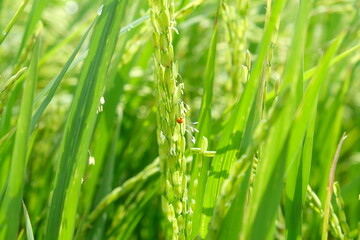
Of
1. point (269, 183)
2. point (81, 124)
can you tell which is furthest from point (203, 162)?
point (269, 183)

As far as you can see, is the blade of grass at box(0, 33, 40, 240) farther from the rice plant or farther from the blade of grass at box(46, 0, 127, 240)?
the blade of grass at box(46, 0, 127, 240)

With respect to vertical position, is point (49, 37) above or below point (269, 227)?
above

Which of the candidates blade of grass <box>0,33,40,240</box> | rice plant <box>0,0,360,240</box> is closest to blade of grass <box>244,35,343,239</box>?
rice plant <box>0,0,360,240</box>

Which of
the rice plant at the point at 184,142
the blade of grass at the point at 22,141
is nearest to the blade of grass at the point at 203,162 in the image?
the rice plant at the point at 184,142

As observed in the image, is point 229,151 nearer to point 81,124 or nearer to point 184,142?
point 184,142

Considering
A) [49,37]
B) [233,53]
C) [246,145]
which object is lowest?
[246,145]

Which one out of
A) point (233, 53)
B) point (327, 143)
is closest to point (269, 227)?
point (233, 53)

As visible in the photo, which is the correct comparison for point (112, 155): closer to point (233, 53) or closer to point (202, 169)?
point (233, 53)

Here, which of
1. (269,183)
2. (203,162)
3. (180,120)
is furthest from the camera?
(203,162)

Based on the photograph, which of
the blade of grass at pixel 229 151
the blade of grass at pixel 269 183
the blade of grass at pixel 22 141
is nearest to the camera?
the blade of grass at pixel 269 183

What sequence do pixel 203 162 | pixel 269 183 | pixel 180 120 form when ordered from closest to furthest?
1. pixel 269 183
2. pixel 180 120
3. pixel 203 162

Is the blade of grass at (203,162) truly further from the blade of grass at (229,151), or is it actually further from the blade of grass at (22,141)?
the blade of grass at (22,141)
